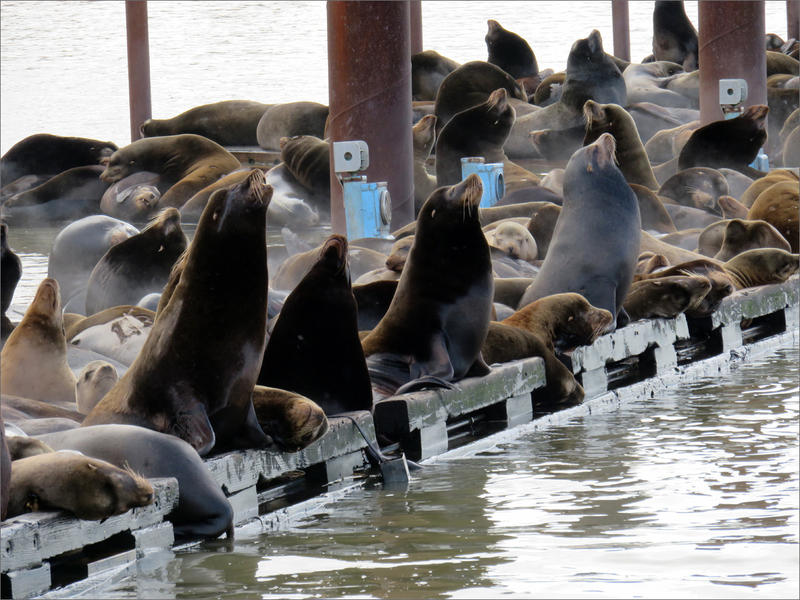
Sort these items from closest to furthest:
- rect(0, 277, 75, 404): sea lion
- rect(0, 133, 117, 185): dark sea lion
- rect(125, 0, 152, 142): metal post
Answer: rect(0, 277, 75, 404): sea lion
rect(0, 133, 117, 185): dark sea lion
rect(125, 0, 152, 142): metal post

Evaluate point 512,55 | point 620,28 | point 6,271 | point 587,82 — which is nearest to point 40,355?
point 6,271

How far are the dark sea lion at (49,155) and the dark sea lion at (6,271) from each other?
8.92 metres

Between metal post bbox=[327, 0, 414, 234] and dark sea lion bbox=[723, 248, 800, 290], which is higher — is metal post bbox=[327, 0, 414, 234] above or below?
above

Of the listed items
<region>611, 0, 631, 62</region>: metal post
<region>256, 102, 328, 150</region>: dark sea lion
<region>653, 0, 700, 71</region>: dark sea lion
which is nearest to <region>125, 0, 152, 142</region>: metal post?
<region>256, 102, 328, 150</region>: dark sea lion

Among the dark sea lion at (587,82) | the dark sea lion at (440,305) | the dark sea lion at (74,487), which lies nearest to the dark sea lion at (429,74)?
the dark sea lion at (587,82)

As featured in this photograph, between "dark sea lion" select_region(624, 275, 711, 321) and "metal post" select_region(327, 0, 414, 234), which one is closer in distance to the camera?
"dark sea lion" select_region(624, 275, 711, 321)

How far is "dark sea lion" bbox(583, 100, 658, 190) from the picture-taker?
9797mm

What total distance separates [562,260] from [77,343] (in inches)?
88.6

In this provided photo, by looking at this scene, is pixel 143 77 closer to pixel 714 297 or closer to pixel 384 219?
pixel 384 219

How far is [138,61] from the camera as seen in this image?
16.1 meters

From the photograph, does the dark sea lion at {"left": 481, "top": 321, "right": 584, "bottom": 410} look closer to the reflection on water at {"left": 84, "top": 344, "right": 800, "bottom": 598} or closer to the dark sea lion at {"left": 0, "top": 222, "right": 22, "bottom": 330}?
the reflection on water at {"left": 84, "top": 344, "right": 800, "bottom": 598}

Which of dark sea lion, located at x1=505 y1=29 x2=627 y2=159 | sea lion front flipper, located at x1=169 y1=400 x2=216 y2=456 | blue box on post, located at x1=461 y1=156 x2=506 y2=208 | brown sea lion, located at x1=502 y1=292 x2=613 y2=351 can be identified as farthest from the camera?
dark sea lion, located at x1=505 y1=29 x2=627 y2=159

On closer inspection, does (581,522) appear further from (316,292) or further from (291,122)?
(291,122)

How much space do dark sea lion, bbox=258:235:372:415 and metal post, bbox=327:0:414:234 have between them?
3.84m
